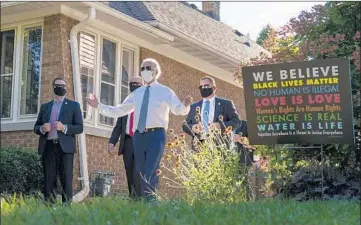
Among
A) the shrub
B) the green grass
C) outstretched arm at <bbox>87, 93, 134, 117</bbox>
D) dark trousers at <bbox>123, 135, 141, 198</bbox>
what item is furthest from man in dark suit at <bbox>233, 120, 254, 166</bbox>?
the green grass

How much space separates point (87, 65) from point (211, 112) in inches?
168

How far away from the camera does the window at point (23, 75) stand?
11.3 m

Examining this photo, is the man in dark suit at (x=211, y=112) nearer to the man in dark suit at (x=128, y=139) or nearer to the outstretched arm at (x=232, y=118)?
the outstretched arm at (x=232, y=118)

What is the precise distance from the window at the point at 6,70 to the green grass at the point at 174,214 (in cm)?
671

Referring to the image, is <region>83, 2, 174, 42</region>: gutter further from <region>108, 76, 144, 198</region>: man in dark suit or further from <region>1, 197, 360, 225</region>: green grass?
<region>1, 197, 360, 225</region>: green grass

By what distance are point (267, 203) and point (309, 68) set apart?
195cm

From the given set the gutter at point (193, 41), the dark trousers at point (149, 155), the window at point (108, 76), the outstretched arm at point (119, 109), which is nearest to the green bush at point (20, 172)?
the outstretched arm at point (119, 109)

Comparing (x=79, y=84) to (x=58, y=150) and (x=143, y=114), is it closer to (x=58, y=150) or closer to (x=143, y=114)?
(x=58, y=150)

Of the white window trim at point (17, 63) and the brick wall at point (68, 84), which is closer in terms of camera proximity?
the brick wall at point (68, 84)

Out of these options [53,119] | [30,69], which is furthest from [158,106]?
[30,69]

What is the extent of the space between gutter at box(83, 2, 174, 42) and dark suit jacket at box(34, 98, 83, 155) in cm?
282

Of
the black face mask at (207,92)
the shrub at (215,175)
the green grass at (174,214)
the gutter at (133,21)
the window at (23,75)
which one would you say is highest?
the gutter at (133,21)

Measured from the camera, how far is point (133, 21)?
11617 millimetres

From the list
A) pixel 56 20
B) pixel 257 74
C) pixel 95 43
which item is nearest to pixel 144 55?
pixel 95 43
